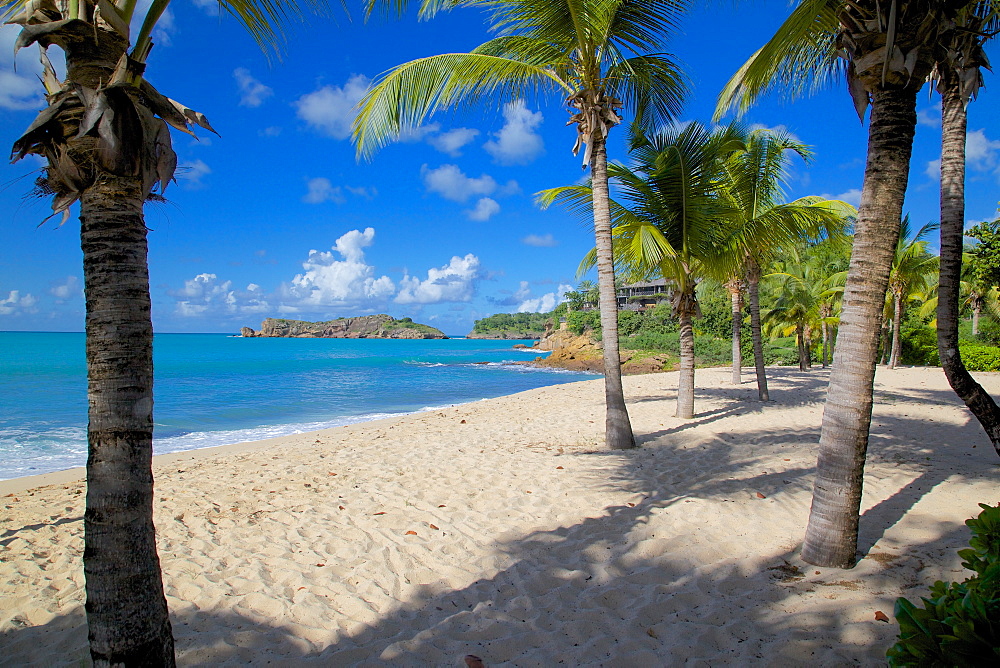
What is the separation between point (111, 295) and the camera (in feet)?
6.68

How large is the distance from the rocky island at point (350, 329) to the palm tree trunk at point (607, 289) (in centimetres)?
15070

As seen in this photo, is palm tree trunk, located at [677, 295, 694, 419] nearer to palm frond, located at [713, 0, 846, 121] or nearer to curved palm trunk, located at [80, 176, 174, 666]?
palm frond, located at [713, 0, 846, 121]

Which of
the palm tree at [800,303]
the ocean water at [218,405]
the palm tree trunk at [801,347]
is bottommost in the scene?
the ocean water at [218,405]

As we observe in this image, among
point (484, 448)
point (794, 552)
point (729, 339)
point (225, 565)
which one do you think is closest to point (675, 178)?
point (484, 448)

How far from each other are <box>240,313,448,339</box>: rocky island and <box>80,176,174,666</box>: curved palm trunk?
15523 cm

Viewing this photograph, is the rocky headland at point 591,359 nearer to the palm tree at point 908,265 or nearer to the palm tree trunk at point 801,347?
the palm tree trunk at point 801,347

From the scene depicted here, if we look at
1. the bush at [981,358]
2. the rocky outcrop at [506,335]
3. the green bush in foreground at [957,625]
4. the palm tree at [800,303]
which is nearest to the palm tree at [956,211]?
the green bush in foreground at [957,625]

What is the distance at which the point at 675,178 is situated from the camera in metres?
9.10

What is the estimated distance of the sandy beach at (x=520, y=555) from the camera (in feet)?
9.27

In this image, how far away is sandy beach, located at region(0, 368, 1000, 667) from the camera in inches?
111

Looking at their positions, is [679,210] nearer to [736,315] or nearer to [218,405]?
[736,315]

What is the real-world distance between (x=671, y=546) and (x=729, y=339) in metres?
35.3

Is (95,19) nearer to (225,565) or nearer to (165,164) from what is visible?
(165,164)

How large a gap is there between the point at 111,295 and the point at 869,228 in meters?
4.37
